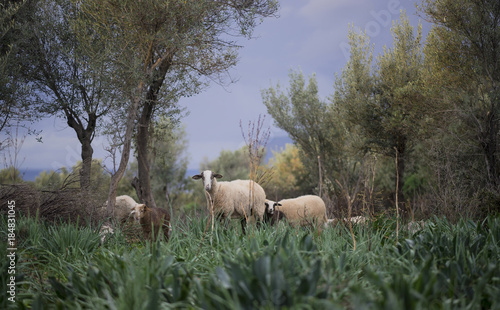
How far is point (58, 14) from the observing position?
42.0 feet

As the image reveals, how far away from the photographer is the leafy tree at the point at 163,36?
1026 cm

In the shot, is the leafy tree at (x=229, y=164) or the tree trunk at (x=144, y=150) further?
the leafy tree at (x=229, y=164)

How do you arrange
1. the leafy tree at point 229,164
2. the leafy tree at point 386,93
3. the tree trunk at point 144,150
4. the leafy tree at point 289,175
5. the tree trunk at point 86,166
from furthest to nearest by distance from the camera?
1. the leafy tree at point 229,164
2. the leafy tree at point 289,175
3. the leafy tree at point 386,93
4. the tree trunk at point 144,150
5. the tree trunk at point 86,166

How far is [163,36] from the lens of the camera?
1033 cm

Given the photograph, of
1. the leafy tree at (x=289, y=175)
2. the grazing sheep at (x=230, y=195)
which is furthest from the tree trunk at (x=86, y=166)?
the leafy tree at (x=289, y=175)

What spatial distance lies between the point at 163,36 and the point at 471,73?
1003 cm

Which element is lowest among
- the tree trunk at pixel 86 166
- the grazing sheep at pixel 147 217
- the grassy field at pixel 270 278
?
the grassy field at pixel 270 278

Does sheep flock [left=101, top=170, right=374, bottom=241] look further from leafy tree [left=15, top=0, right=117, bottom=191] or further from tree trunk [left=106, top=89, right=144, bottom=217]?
leafy tree [left=15, top=0, right=117, bottom=191]

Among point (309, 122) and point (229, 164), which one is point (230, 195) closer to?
point (309, 122)

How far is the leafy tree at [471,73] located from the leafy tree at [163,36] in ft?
19.4

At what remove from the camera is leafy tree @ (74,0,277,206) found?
10.3 meters

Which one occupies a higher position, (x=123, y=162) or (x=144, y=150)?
(x=144, y=150)

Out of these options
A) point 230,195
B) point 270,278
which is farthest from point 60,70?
point 270,278

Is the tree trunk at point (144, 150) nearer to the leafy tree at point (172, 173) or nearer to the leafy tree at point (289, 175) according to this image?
the leafy tree at point (172, 173)
